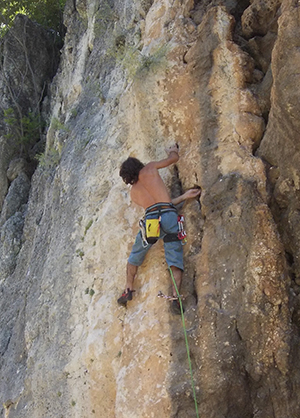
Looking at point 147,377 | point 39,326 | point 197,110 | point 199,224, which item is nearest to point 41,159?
point 39,326

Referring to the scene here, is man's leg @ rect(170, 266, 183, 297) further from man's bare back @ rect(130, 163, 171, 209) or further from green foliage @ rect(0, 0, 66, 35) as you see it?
green foliage @ rect(0, 0, 66, 35)

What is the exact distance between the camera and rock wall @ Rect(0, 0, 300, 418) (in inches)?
175

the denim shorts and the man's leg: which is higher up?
the denim shorts

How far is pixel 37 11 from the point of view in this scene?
1377 cm

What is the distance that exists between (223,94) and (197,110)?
365 mm

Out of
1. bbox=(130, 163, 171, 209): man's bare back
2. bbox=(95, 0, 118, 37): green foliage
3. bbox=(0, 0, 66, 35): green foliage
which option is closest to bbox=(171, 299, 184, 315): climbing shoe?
bbox=(130, 163, 171, 209): man's bare back

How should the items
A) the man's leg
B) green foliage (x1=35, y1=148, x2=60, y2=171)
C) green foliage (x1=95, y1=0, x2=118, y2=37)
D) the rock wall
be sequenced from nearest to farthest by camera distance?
the rock wall → the man's leg → green foliage (x1=35, y1=148, x2=60, y2=171) → green foliage (x1=95, y1=0, x2=118, y2=37)

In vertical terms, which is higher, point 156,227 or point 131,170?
point 131,170

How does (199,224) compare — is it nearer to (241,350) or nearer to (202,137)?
(202,137)

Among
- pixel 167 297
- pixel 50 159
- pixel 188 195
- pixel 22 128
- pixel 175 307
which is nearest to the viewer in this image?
pixel 175 307

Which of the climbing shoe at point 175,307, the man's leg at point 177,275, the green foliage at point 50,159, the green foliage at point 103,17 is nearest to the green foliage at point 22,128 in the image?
the green foliage at point 50,159

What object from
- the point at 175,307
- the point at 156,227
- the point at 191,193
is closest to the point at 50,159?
the point at 191,193

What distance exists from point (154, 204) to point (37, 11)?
34.8 ft

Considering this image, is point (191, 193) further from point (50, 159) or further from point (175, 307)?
point (50, 159)
